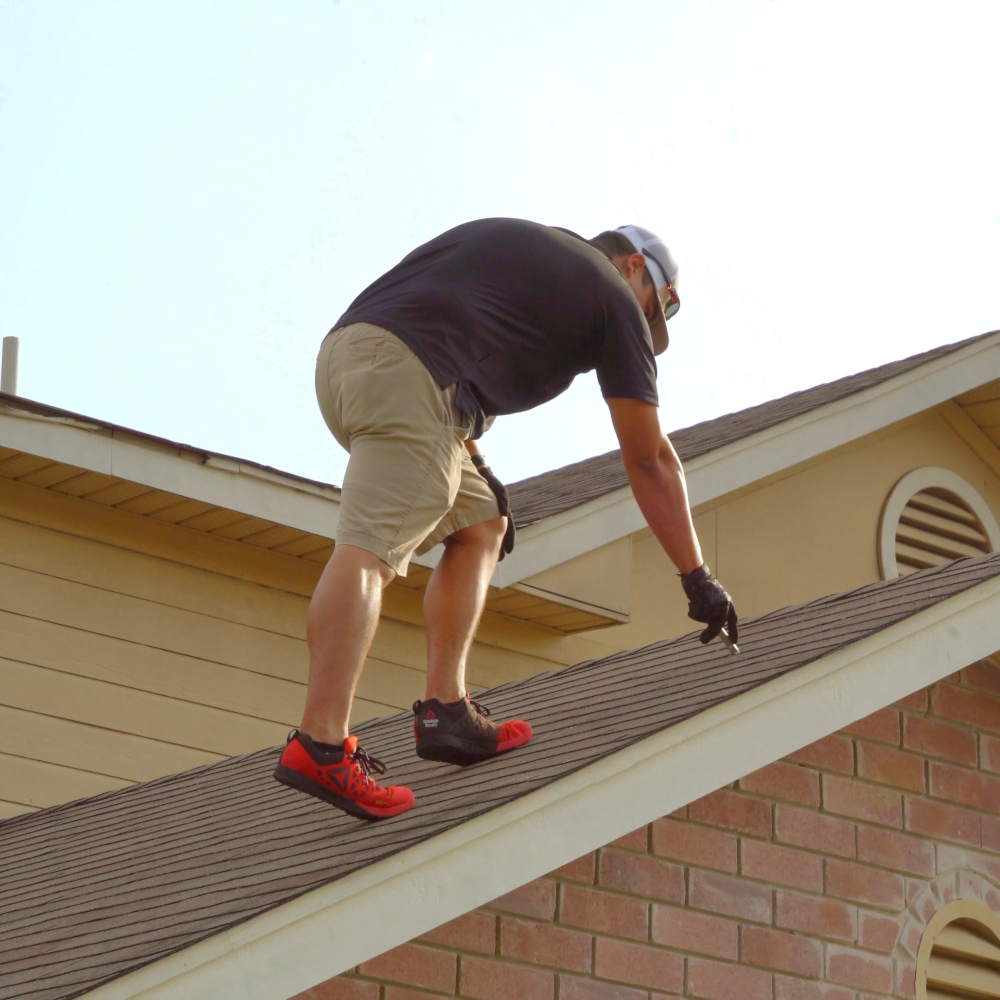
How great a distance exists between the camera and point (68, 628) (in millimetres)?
8047

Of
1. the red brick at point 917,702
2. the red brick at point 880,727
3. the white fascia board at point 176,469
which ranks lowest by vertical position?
the red brick at point 880,727

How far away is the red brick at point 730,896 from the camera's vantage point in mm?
4461

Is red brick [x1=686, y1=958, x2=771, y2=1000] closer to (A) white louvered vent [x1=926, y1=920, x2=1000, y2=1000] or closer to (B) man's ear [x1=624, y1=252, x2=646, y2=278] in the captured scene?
(A) white louvered vent [x1=926, y1=920, x2=1000, y2=1000]

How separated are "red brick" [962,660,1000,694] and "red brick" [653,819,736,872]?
1.18 metres

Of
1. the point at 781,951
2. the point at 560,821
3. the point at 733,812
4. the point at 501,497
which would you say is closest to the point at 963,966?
the point at 781,951

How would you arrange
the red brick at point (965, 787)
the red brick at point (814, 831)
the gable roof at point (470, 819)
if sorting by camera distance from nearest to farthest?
the gable roof at point (470, 819) → the red brick at point (814, 831) → the red brick at point (965, 787)

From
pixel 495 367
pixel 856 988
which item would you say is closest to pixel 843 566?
pixel 856 988

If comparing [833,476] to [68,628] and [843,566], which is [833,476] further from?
[68,628]

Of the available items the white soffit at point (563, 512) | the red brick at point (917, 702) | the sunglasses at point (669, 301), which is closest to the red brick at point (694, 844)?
the red brick at point (917, 702)

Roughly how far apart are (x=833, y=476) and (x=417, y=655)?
3332mm

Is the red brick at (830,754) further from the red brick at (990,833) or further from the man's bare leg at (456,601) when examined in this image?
the man's bare leg at (456,601)

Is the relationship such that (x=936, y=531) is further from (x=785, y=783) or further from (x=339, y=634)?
(x=339, y=634)

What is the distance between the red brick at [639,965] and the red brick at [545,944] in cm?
5

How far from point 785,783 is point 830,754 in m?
0.22
